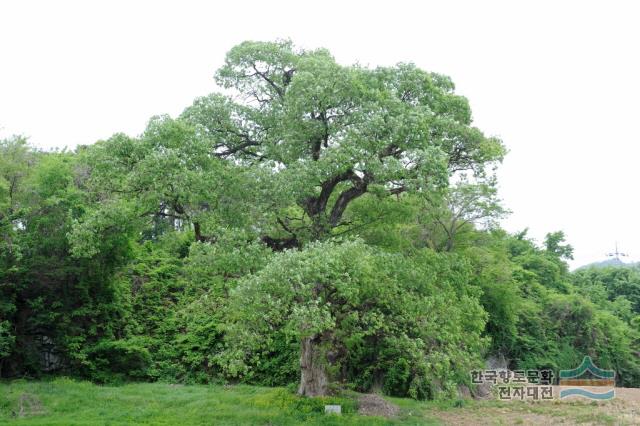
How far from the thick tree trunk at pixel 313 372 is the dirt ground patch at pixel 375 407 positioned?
3.33ft

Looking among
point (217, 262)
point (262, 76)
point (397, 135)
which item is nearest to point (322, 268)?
A: point (217, 262)

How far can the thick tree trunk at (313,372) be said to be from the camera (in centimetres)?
1463

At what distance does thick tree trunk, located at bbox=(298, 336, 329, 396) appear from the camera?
48.0 ft

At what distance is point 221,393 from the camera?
664 inches

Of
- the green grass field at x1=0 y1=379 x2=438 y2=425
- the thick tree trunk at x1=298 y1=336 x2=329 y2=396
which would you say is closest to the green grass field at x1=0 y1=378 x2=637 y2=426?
the green grass field at x1=0 y1=379 x2=438 y2=425

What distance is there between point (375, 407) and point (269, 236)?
5161 mm

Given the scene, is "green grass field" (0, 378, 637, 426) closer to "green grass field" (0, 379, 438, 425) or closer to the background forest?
"green grass field" (0, 379, 438, 425)

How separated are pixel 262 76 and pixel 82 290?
1026 centimetres

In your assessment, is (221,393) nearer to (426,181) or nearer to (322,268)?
(322,268)

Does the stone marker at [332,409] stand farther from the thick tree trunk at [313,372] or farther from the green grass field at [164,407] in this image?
the thick tree trunk at [313,372]

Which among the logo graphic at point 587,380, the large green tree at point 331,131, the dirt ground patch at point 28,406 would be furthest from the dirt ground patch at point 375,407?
the dirt ground patch at point 28,406

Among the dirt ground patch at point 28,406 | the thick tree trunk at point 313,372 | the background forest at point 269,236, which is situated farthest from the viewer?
the thick tree trunk at point 313,372

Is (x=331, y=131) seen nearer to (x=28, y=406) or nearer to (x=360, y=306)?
(x=360, y=306)

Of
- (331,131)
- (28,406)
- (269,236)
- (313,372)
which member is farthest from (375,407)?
(28,406)
